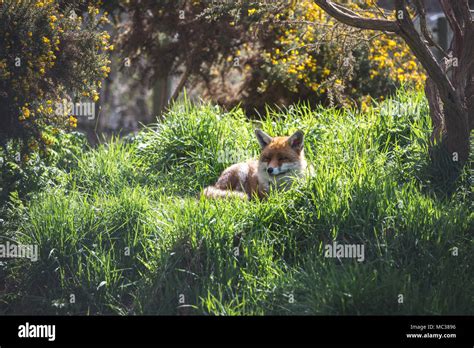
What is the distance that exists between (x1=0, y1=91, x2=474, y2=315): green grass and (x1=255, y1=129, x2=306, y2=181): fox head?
0.37m

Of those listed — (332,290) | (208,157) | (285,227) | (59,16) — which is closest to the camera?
(332,290)

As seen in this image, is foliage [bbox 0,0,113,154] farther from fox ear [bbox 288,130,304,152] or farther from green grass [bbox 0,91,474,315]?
fox ear [bbox 288,130,304,152]

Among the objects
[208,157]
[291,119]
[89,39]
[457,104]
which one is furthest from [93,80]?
[457,104]

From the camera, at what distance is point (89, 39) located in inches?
359

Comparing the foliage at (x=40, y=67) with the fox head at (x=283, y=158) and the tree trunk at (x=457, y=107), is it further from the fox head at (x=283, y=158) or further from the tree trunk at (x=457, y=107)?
the tree trunk at (x=457, y=107)

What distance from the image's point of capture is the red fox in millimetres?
8234

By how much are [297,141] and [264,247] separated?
1717 mm

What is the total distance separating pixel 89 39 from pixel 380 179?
4071 millimetres

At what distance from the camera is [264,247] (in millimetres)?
7289

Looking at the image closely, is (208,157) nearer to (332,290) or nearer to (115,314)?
(115,314)

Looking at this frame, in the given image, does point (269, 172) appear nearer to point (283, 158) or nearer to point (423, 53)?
point (283, 158)

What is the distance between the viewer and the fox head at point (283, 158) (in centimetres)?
823

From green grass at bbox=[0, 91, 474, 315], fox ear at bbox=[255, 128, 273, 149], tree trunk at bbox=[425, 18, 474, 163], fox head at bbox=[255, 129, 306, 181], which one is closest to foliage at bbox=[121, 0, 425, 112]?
tree trunk at bbox=[425, 18, 474, 163]

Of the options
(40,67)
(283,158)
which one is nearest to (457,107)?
(283,158)
